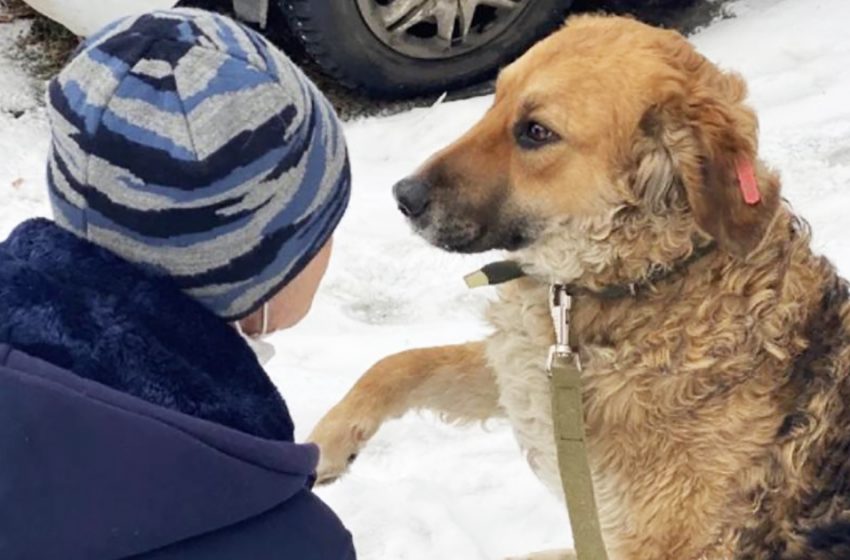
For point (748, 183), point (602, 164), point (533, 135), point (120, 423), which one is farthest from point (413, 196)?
point (120, 423)

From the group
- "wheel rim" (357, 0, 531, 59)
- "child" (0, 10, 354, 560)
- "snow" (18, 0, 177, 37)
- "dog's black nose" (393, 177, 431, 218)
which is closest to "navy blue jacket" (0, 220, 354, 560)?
"child" (0, 10, 354, 560)

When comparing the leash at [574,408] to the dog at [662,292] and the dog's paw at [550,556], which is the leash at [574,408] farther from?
the dog's paw at [550,556]

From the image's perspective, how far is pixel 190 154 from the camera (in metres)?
1.68

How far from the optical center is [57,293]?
5.55ft

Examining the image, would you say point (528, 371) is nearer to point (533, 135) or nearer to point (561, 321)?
point (561, 321)

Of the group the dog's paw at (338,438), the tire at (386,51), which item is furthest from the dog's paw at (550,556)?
the tire at (386,51)

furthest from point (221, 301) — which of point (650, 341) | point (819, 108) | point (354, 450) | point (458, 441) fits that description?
point (819, 108)

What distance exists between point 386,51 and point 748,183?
2750 millimetres

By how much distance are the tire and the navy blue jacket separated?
10.6 ft

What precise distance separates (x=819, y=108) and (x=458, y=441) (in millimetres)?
2393

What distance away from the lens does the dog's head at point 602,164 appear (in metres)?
2.63

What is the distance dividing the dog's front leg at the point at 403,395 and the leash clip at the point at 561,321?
1.53 ft

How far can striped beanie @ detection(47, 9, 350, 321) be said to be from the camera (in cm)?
168

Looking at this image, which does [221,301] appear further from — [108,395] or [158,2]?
[158,2]
